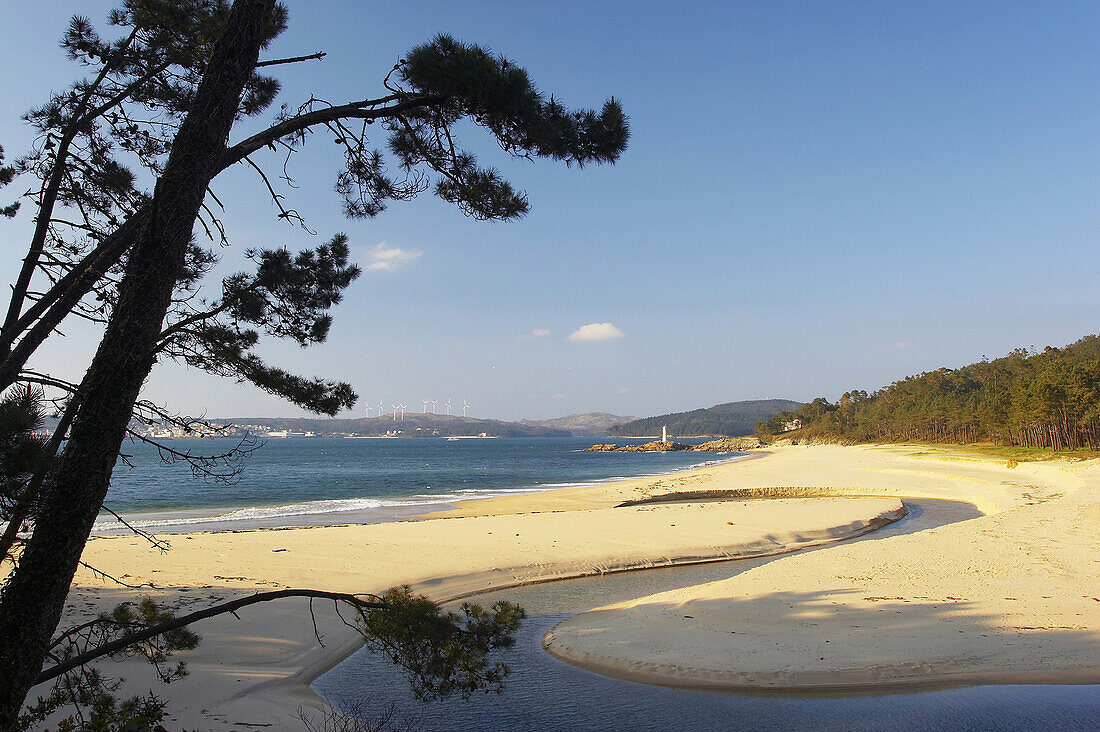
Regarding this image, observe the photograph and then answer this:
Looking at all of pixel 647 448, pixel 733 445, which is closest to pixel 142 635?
pixel 647 448

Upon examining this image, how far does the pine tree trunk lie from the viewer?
325 centimetres

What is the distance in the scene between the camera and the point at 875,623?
325 inches

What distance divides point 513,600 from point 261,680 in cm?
494

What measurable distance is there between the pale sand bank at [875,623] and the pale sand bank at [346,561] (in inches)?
124

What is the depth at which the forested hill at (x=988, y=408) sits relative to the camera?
52.6m

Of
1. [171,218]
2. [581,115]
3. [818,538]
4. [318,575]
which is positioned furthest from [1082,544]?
[171,218]

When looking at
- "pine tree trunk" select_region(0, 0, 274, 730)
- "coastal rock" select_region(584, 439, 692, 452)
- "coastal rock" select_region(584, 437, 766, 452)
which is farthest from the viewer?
"coastal rock" select_region(584, 437, 766, 452)

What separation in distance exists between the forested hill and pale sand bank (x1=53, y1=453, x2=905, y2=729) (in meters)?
40.4

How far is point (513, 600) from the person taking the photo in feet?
36.2

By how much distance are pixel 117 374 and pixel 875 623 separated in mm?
8940

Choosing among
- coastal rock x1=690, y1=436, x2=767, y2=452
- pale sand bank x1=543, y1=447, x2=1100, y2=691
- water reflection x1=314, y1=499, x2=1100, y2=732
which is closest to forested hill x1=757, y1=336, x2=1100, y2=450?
coastal rock x1=690, y1=436, x2=767, y2=452

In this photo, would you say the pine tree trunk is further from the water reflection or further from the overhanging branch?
the water reflection

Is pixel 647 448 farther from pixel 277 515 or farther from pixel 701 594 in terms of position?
pixel 701 594

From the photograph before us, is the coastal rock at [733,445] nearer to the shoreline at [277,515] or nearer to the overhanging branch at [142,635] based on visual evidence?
the shoreline at [277,515]
